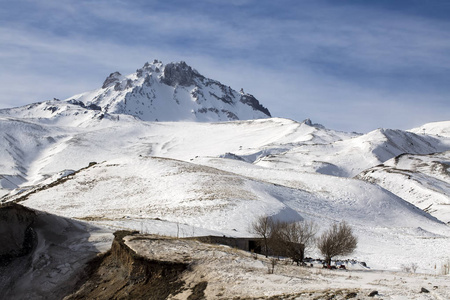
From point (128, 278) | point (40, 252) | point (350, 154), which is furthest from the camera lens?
point (350, 154)

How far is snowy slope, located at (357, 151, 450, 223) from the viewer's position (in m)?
92.4

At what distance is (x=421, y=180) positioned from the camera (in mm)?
109875

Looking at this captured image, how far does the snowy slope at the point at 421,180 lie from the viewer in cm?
9238

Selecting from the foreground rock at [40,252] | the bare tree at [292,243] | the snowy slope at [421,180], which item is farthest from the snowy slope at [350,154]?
the foreground rock at [40,252]

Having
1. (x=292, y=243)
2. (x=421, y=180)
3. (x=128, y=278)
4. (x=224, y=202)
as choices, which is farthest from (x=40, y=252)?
(x=421, y=180)

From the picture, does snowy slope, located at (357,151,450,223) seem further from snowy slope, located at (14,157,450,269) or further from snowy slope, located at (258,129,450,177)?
snowy slope, located at (14,157,450,269)

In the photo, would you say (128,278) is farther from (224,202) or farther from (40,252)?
(224,202)

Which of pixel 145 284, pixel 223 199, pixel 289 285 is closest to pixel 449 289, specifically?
pixel 289 285

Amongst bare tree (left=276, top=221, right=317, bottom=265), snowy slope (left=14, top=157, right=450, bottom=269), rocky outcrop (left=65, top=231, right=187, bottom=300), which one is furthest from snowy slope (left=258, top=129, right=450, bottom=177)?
rocky outcrop (left=65, top=231, right=187, bottom=300)

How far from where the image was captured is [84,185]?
61250 mm

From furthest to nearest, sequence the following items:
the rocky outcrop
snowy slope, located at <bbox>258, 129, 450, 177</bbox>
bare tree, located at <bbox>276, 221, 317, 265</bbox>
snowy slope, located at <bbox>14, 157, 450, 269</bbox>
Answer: snowy slope, located at <bbox>258, 129, 450, 177</bbox>
snowy slope, located at <bbox>14, 157, 450, 269</bbox>
bare tree, located at <bbox>276, 221, 317, 265</bbox>
the rocky outcrop

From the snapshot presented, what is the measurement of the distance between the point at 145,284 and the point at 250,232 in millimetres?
21432

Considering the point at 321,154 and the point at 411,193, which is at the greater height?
the point at 321,154

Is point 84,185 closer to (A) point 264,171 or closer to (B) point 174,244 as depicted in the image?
(A) point 264,171
